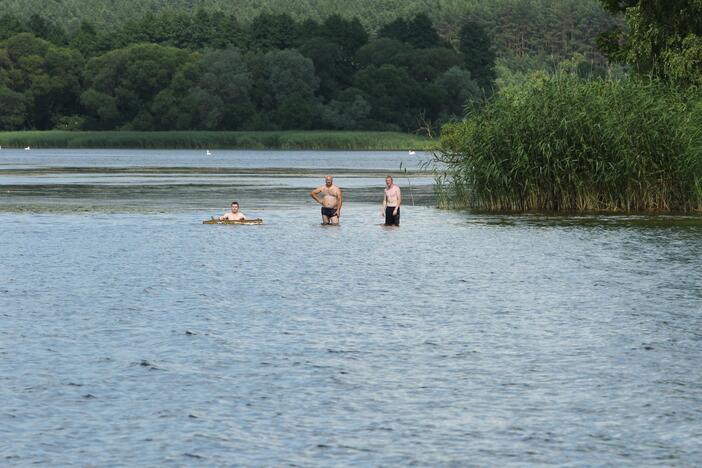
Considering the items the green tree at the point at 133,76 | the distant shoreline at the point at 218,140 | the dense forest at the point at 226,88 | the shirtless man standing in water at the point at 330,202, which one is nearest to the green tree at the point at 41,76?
the dense forest at the point at 226,88

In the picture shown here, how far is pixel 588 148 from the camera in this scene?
3994 cm

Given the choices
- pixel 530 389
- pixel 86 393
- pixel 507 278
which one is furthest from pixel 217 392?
pixel 507 278

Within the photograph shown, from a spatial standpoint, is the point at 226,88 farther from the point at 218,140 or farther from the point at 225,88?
the point at 218,140

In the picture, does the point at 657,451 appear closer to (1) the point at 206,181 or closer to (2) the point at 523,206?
(2) the point at 523,206

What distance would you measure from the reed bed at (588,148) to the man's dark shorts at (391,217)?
4439 millimetres

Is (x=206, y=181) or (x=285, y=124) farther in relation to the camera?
(x=285, y=124)

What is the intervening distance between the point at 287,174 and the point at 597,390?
2881 inches

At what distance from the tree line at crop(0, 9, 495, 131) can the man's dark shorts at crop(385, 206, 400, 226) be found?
131 metres

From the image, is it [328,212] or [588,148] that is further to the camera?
[588,148]

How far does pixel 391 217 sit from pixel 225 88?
136667 millimetres

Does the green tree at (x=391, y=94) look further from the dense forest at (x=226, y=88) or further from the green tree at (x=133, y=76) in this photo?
the green tree at (x=133, y=76)

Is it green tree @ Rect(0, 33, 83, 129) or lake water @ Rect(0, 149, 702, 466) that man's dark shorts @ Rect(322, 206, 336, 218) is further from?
green tree @ Rect(0, 33, 83, 129)

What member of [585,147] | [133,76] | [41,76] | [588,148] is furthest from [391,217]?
[41,76]

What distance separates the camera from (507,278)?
24734 mm
